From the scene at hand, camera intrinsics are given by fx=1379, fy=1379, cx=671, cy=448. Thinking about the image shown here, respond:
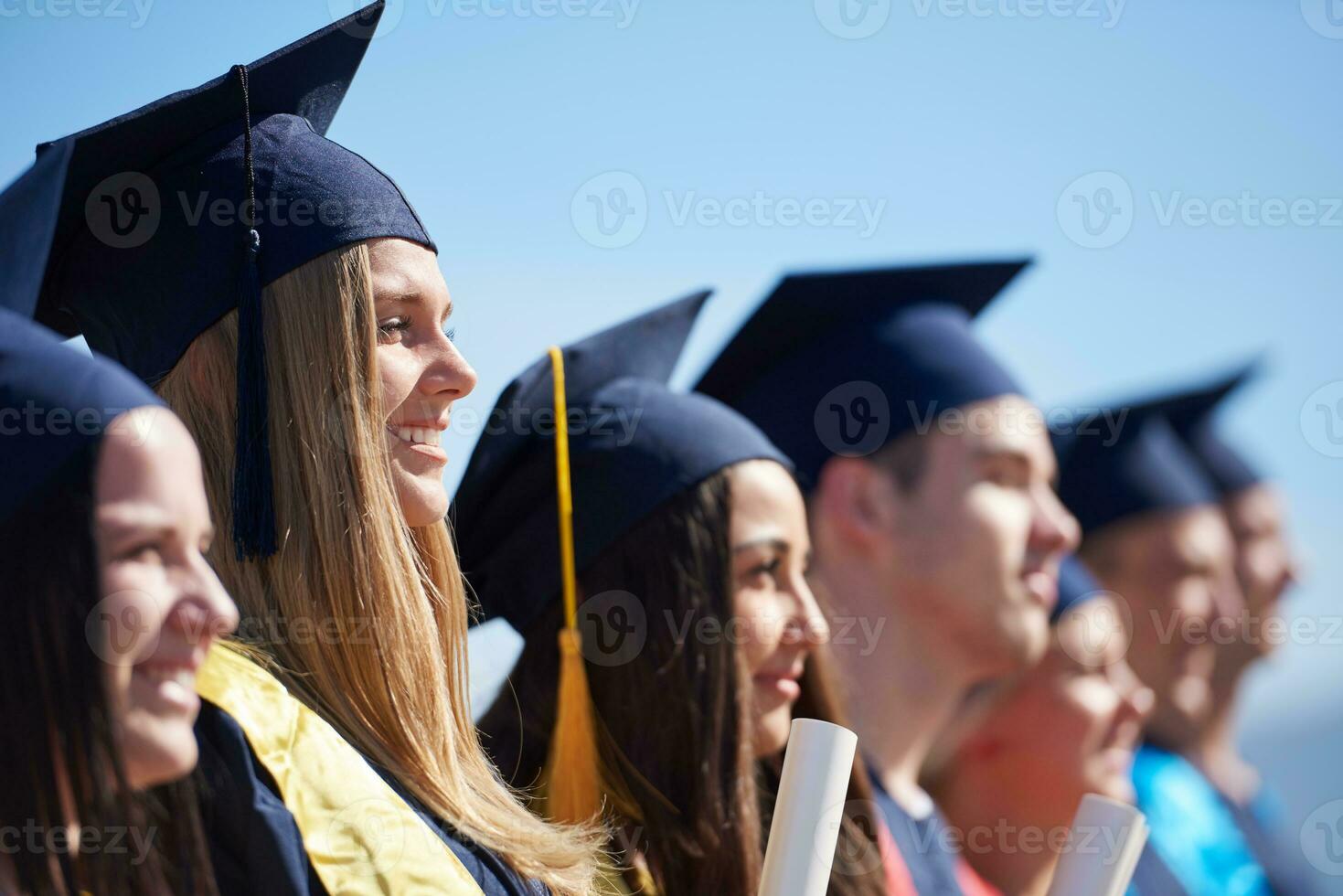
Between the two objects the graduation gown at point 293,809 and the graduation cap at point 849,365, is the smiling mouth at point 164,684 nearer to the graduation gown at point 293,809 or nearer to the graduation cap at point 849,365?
the graduation gown at point 293,809

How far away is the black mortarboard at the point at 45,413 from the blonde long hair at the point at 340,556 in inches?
24.4

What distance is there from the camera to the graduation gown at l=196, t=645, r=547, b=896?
1282 millimetres

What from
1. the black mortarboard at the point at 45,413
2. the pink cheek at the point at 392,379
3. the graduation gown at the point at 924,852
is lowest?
the graduation gown at the point at 924,852

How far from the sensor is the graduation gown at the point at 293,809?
50.5 inches

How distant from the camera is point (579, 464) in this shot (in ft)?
8.04

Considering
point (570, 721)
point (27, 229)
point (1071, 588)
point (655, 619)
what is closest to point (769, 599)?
point (655, 619)

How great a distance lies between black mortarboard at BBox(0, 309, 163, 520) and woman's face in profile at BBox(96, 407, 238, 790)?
0.02m

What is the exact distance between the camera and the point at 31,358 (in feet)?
3.37

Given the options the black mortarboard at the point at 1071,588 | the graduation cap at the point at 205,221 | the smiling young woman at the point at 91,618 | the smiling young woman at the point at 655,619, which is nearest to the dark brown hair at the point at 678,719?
the smiling young woman at the point at 655,619

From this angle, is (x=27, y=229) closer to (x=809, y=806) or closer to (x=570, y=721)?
(x=809, y=806)

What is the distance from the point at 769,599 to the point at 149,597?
58.6 inches

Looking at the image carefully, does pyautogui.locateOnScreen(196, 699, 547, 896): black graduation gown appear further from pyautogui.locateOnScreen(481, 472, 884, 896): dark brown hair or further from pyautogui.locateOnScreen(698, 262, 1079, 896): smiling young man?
pyautogui.locateOnScreen(698, 262, 1079, 896): smiling young man

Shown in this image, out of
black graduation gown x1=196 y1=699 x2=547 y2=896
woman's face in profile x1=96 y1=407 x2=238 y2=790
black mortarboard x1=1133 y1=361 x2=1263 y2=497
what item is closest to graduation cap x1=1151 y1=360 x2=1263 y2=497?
black mortarboard x1=1133 y1=361 x2=1263 y2=497

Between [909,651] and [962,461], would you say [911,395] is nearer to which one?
[962,461]
